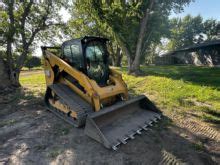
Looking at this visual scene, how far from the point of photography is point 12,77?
10.6 m

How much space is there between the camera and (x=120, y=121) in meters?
4.71

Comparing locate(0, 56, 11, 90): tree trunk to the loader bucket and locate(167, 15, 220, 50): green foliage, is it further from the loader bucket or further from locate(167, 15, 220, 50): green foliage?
locate(167, 15, 220, 50): green foliage

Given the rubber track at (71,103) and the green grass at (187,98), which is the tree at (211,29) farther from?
the rubber track at (71,103)

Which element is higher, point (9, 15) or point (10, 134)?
point (9, 15)

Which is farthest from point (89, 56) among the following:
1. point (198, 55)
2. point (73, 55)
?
point (198, 55)

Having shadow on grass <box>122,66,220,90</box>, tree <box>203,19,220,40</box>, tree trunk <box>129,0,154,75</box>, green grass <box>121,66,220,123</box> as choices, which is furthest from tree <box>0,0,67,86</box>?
tree <box>203,19,220,40</box>

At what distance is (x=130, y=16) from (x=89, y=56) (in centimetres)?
944

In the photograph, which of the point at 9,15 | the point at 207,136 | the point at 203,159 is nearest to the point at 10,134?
the point at 203,159

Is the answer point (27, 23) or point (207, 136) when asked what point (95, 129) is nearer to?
point (207, 136)

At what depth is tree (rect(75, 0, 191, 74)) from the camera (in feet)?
44.1

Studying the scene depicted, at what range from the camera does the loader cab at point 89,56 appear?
206 inches

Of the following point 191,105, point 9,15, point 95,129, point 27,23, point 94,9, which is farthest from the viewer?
point 94,9

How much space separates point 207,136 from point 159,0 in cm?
1275

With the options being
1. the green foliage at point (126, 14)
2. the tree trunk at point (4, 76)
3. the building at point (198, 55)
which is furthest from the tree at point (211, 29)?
the tree trunk at point (4, 76)
